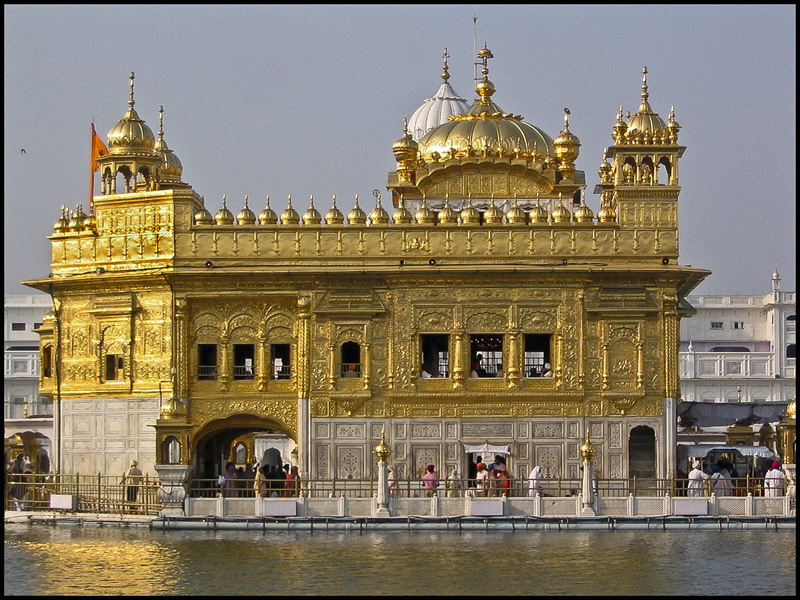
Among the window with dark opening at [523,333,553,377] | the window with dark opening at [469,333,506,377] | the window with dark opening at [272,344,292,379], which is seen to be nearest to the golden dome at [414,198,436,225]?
the window with dark opening at [469,333,506,377]

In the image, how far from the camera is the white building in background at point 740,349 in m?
73.6

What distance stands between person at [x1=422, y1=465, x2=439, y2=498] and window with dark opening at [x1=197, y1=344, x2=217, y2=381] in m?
5.50

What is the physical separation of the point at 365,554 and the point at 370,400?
773 cm

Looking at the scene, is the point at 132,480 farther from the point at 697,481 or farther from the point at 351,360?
the point at 697,481

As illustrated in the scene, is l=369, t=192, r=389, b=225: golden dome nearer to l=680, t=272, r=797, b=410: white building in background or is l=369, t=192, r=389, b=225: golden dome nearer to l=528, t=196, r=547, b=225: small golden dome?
Answer: l=528, t=196, r=547, b=225: small golden dome

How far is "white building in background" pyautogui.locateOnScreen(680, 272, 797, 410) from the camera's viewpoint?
73.6 metres

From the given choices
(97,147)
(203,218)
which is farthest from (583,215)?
(97,147)

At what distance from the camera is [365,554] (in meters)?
28.2

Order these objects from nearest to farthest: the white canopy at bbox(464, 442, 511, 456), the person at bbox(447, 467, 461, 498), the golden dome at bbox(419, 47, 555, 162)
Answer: the person at bbox(447, 467, 461, 498) → the white canopy at bbox(464, 442, 511, 456) → the golden dome at bbox(419, 47, 555, 162)

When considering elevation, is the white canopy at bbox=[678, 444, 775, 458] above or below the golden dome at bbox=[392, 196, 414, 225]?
below

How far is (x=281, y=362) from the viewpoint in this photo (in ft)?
125

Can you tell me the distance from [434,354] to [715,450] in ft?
28.1

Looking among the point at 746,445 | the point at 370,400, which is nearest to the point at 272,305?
the point at 370,400

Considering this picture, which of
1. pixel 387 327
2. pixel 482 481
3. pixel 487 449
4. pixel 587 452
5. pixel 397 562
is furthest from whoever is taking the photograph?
pixel 387 327
